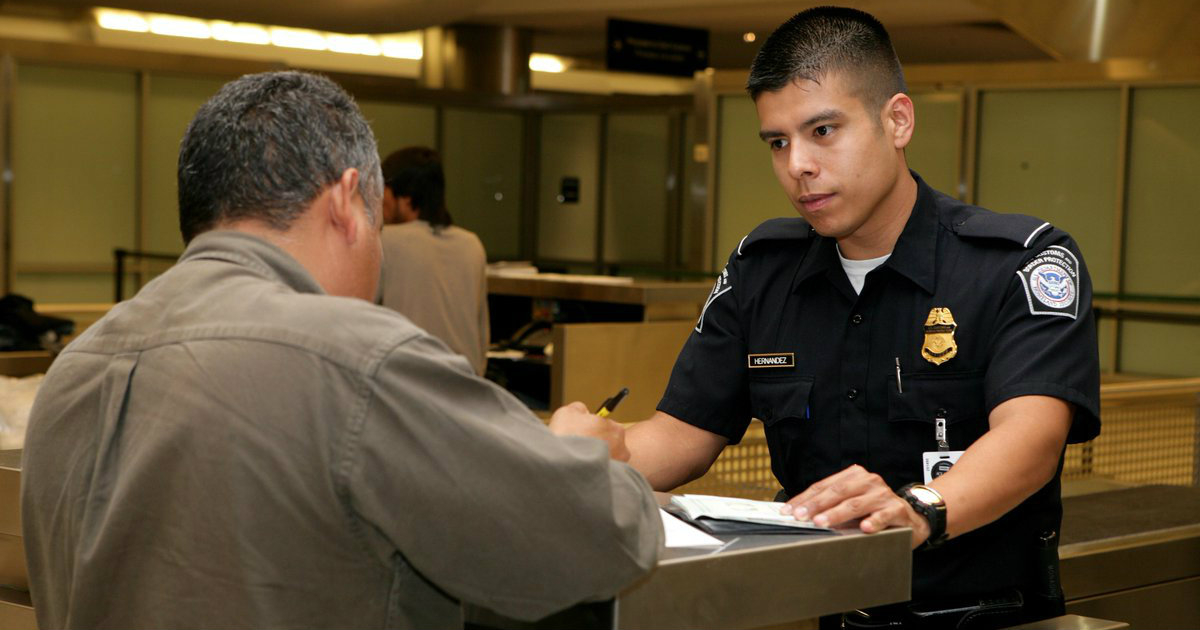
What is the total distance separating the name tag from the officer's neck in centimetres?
18

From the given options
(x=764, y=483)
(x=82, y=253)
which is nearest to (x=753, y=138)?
(x=82, y=253)

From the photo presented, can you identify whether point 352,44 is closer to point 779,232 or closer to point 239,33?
point 239,33

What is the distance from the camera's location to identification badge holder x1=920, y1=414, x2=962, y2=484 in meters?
1.71

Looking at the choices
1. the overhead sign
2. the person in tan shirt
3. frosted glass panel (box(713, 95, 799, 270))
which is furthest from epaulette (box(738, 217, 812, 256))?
the overhead sign

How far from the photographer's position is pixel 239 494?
3.40ft

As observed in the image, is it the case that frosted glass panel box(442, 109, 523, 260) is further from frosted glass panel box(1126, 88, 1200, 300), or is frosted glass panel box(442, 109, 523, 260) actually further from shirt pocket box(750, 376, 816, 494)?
shirt pocket box(750, 376, 816, 494)

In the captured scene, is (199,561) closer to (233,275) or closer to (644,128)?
(233,275)

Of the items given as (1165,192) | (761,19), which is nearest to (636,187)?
(761,19)

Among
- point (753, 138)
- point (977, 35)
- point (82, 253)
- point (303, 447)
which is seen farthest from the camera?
point (977, 35)

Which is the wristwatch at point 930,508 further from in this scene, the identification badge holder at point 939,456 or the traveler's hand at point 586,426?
the traveler's hand at point 586,426

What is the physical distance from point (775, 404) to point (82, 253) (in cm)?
871

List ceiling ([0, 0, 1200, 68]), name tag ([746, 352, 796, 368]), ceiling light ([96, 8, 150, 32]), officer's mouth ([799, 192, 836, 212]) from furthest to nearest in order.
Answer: ceiling light ([96, 8, 150, 32]) < ceiling ([0, 0, 1200, 68]) < name tag ([746, 352, 796, 368]) < officer's mouth ([799, 192, 836, 212])

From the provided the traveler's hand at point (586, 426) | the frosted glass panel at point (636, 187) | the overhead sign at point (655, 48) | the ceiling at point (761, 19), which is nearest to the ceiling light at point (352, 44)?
the ceiling at point (761, 19)

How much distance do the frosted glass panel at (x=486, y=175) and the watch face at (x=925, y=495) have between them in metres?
10.1
